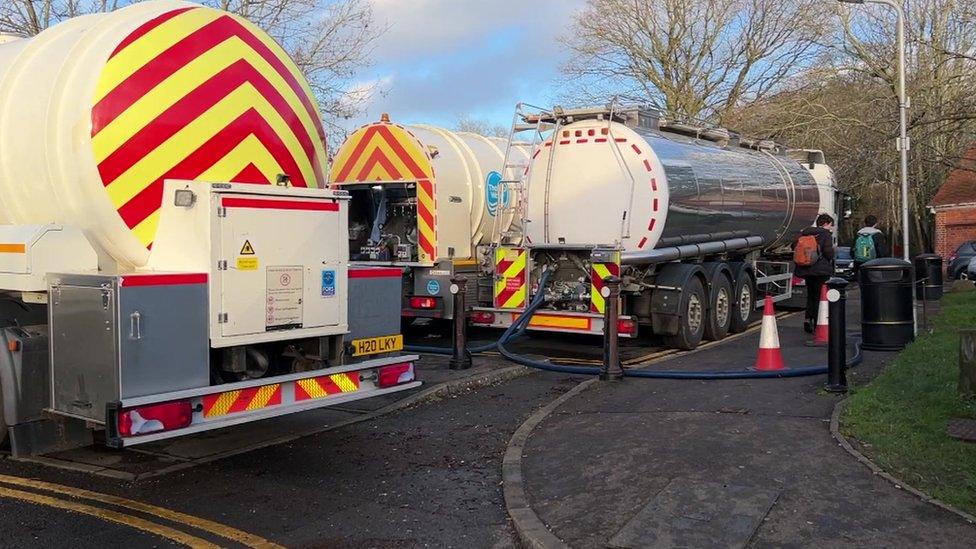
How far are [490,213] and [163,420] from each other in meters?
8.22

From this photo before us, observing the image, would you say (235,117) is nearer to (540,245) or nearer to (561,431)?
(561,431)

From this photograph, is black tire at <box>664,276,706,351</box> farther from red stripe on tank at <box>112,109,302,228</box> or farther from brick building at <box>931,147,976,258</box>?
brick building at <box>931,147,976,258</box>

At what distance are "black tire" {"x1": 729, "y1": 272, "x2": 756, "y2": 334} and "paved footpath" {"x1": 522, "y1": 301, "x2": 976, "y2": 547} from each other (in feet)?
16.4

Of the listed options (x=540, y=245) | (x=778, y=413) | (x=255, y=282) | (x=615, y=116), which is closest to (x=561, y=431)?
(x=778, y=413)

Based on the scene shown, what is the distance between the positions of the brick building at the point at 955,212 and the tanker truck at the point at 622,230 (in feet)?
84.5

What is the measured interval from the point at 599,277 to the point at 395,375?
15.3 ft

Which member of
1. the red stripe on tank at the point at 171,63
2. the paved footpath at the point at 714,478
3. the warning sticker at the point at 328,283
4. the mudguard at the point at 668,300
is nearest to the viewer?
the paved footpath at the point at 714,478

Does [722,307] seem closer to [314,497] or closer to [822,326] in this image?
[822,326]

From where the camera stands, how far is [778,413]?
7145mm

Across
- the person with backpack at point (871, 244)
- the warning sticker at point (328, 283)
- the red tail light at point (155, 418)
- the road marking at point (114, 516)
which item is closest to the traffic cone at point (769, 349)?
the warning sticker at point (328, 283)

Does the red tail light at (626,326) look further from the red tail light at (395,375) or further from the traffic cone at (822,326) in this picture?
the red tail light at (395,375)

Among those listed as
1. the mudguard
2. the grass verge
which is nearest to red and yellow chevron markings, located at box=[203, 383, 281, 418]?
the grass verge

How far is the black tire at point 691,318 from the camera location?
11.3 m

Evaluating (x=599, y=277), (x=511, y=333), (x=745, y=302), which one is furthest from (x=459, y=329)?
(x=745, y=302)
